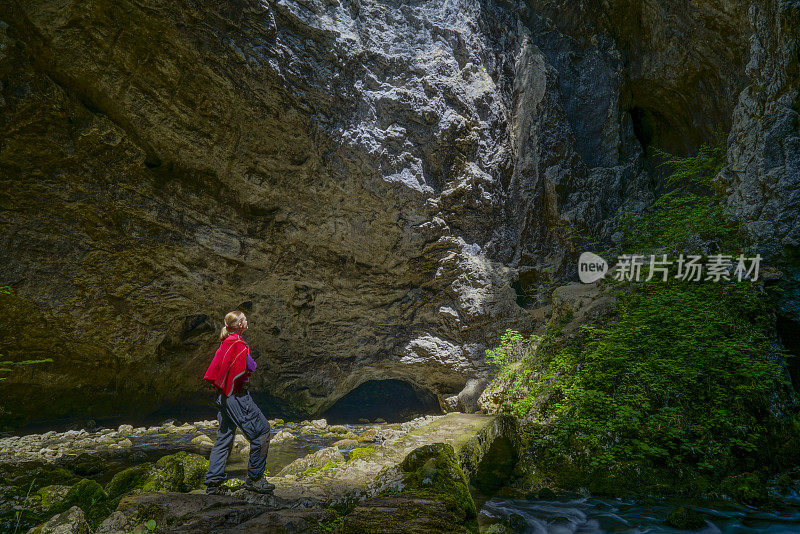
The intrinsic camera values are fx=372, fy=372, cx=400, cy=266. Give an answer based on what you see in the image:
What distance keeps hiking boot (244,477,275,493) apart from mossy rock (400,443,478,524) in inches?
57.4

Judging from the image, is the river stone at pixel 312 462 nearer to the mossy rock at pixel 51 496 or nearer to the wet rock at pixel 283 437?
the mossy rock at pixel 51 496

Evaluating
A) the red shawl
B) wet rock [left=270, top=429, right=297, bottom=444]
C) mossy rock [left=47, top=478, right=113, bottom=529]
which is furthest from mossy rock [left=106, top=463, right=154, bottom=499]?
wet rock [left=270, top=429, right=297, bottom=444]

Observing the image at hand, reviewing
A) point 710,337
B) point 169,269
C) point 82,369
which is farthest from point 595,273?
point 82,369

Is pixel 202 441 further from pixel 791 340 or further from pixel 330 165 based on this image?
pixel 791 340

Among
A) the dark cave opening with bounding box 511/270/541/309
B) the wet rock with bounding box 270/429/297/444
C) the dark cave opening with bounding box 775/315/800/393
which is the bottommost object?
the wet rock with bounding box 270/429/297/444

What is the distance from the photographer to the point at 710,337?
472cm

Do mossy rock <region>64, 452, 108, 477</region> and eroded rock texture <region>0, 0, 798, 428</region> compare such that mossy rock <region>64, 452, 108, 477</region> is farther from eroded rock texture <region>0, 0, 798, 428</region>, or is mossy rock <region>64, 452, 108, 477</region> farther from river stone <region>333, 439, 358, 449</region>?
eroded rock texture <region>0, 0, 798, 428</region>

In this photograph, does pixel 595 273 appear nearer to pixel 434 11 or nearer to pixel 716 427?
pixel 716 427

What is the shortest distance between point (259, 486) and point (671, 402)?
4738mm

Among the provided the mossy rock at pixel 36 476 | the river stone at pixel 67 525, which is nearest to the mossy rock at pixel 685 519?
the river stone at pixel 67 525

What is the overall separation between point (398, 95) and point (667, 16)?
8581 mm

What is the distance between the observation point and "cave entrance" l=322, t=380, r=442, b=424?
15.5m

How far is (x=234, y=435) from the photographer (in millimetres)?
4098

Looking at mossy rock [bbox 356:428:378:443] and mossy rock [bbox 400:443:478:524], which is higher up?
mossy rock [bbox 400:443:478:524]
